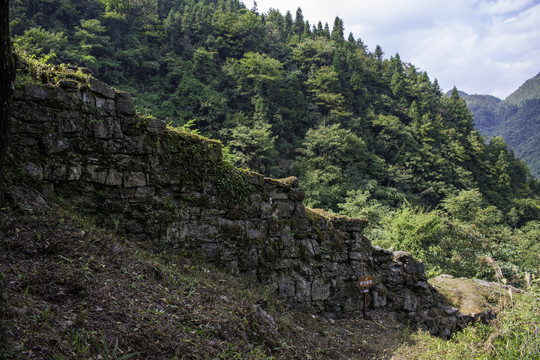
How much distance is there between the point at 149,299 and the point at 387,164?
31813 millimetres

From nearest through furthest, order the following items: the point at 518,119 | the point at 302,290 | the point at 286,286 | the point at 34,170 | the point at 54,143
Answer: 1. the point at 34,170
2. the point at 54,143
3. the point at 286,286
4. the point at 302,290
5. the point at 518,119

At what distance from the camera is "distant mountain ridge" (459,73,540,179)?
9887 centimetres

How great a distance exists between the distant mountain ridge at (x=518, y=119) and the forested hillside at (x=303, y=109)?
6807 centimetres

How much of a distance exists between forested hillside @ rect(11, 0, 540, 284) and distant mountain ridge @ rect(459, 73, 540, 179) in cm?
6807

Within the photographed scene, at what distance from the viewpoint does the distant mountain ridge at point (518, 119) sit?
98869 millimetres

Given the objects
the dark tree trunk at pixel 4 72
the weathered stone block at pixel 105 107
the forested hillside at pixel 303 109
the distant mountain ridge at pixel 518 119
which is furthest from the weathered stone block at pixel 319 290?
the distant mountain ridge at pixel 518 119

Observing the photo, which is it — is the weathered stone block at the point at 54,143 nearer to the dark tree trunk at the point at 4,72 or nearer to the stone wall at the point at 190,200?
the stone wall at the point at 190,200

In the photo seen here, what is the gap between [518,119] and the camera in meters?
120

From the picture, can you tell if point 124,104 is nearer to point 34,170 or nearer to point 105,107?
point 105,107

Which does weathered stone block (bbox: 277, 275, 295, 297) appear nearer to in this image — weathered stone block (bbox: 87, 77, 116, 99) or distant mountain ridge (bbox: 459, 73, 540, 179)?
weathered stone block (bbox: 87, 77, 116, 99)

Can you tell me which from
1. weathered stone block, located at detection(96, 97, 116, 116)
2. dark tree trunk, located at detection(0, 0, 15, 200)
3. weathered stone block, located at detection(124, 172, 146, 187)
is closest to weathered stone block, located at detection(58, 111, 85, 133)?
weathered stone block, located at detection(96, 97, 116, 116)

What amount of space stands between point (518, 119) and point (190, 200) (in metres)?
155

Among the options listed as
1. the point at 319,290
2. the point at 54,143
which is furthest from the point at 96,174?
the point at 319,290

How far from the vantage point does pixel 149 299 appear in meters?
3.30
